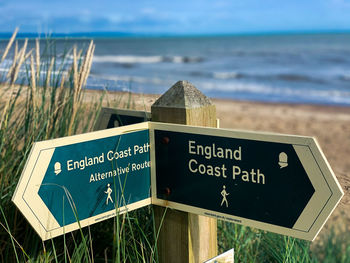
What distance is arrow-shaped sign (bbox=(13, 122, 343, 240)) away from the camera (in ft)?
4.70

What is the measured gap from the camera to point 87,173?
1620 millimetres

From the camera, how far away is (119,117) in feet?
6.74

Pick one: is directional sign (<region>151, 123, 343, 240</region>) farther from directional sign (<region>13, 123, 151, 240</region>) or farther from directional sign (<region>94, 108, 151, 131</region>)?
directional sign (<region>94, 108, 151, 131</region>)

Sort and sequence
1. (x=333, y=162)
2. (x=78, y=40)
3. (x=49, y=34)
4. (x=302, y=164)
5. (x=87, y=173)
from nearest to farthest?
(x=302, y=164), (x=87, y=173), (x=49, y=34), (x=78, y=40), (x=333, y=162)

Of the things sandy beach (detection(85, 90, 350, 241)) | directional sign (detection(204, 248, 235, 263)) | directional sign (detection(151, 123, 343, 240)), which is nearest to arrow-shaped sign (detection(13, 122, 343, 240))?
directional sign (detection(151, 123, 343, 240))

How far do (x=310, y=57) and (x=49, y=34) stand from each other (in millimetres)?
33494

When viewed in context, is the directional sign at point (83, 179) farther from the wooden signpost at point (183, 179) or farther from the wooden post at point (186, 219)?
the wooden post at point (186, 219)

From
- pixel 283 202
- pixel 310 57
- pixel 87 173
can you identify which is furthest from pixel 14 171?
pixel 310 57

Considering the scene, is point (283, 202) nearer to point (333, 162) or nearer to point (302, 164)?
point (302, 164)

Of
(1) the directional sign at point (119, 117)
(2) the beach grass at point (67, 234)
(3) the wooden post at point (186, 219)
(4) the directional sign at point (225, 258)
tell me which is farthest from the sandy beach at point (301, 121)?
(4) the directional sign at point (225, 258)

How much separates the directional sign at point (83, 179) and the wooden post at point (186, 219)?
0.12 meters

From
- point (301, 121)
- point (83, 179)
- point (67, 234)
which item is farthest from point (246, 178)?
point (301, 121)

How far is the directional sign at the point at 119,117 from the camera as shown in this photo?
197 cm

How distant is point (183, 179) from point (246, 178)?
268mm
